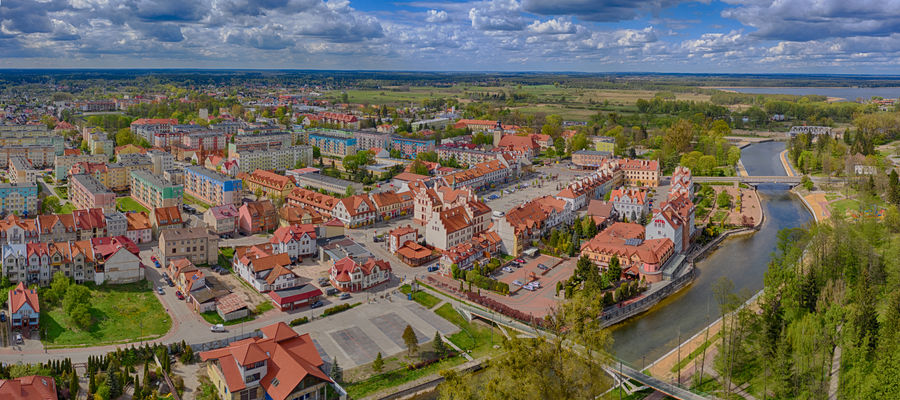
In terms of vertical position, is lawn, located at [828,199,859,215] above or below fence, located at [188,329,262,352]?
above

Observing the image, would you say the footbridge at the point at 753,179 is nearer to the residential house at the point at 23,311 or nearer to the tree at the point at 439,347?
the tree at the point at 439,347

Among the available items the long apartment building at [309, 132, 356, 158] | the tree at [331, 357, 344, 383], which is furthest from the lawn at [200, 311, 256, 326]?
the long apartment building at [309, 132, 356, 158]

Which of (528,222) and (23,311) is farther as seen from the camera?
(528,222)

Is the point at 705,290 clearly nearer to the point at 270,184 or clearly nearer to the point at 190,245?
the point at 190,245

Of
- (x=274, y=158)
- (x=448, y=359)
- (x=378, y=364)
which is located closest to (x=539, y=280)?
(x=448, y=359)

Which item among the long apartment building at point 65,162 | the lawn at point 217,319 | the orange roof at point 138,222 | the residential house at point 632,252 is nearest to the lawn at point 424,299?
the lawn at point 217,319

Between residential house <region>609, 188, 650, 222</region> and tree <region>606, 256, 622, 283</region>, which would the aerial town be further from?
tree <region>606, 256, 622, 283</region>

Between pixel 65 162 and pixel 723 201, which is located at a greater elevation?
pixel 65 162
